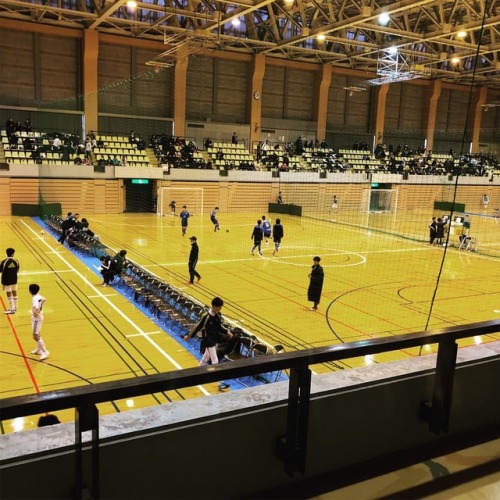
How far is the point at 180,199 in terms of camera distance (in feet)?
121

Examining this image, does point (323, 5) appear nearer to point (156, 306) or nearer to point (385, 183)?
point (385, 183)

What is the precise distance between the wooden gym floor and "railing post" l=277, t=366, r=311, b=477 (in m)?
3.86

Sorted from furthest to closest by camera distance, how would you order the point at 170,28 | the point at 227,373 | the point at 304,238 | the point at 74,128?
the point at 74,128 → the point at 170,28 → the point at 304,238 → the point at 227,373

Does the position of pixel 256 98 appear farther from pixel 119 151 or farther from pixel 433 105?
pixel 433 105

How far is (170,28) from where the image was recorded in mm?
32562

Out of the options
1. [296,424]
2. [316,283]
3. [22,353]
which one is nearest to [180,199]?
[316,283]

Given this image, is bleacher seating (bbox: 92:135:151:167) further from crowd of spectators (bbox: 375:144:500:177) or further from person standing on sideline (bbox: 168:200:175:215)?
crowd of spectators (bbox: 375:144:500:177)

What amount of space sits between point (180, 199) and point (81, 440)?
3512 centimetres

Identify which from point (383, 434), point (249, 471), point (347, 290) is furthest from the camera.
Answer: point (347, 290)

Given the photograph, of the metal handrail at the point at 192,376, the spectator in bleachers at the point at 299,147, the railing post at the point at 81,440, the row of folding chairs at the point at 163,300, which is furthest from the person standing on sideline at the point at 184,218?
the railing post at the point at 81,440

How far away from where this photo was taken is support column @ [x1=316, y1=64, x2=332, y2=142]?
4394 cm

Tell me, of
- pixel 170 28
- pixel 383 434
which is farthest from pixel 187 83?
pixel 383 434

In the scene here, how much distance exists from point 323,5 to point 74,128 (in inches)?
728

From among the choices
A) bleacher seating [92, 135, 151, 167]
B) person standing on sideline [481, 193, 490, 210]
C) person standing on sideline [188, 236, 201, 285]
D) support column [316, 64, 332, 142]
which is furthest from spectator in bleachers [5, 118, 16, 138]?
person standing on sideline [481, 193, 490, 210]
